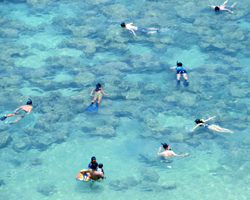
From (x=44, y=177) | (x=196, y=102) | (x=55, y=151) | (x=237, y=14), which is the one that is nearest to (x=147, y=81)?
(x=196, y=102)

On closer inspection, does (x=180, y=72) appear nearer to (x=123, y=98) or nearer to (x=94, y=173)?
(x=123, y=98)

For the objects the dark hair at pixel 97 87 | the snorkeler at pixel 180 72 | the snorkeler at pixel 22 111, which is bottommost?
the snorkeler at pixel 22 111

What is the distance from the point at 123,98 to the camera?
1908 centimetres

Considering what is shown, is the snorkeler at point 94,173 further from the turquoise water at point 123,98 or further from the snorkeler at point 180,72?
the snorkeler at point 180,72

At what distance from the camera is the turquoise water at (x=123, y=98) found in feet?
47.3

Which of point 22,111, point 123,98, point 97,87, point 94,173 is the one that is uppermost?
point 97,87

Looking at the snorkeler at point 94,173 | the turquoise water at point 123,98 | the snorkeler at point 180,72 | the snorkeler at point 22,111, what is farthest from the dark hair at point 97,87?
the snorkeler at point 94,173

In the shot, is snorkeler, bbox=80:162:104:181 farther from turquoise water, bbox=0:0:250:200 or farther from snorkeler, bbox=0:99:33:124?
snorkeler, bbox=0:99:33:124

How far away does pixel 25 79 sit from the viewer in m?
20.5

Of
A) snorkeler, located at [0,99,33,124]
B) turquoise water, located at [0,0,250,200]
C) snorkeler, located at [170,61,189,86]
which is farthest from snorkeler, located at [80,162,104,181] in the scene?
snorkeler, located at [170,61,189,86]

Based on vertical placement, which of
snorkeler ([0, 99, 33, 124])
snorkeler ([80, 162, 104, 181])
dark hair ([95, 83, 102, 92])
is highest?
dark hair ([95, 83, 102, 92])

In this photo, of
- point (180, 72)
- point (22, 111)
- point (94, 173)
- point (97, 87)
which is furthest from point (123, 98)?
point (94, 173)

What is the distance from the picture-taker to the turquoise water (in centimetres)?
1442

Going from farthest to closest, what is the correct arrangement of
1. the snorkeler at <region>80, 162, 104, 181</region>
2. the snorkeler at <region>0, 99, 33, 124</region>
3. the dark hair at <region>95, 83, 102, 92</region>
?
the dark hair at <region>95, 83, 102, 92</region>, the snorkeler at <region>0, 99, 33, 124</region>, the snorkeler at <region>80, 162, 104, 181</region>
